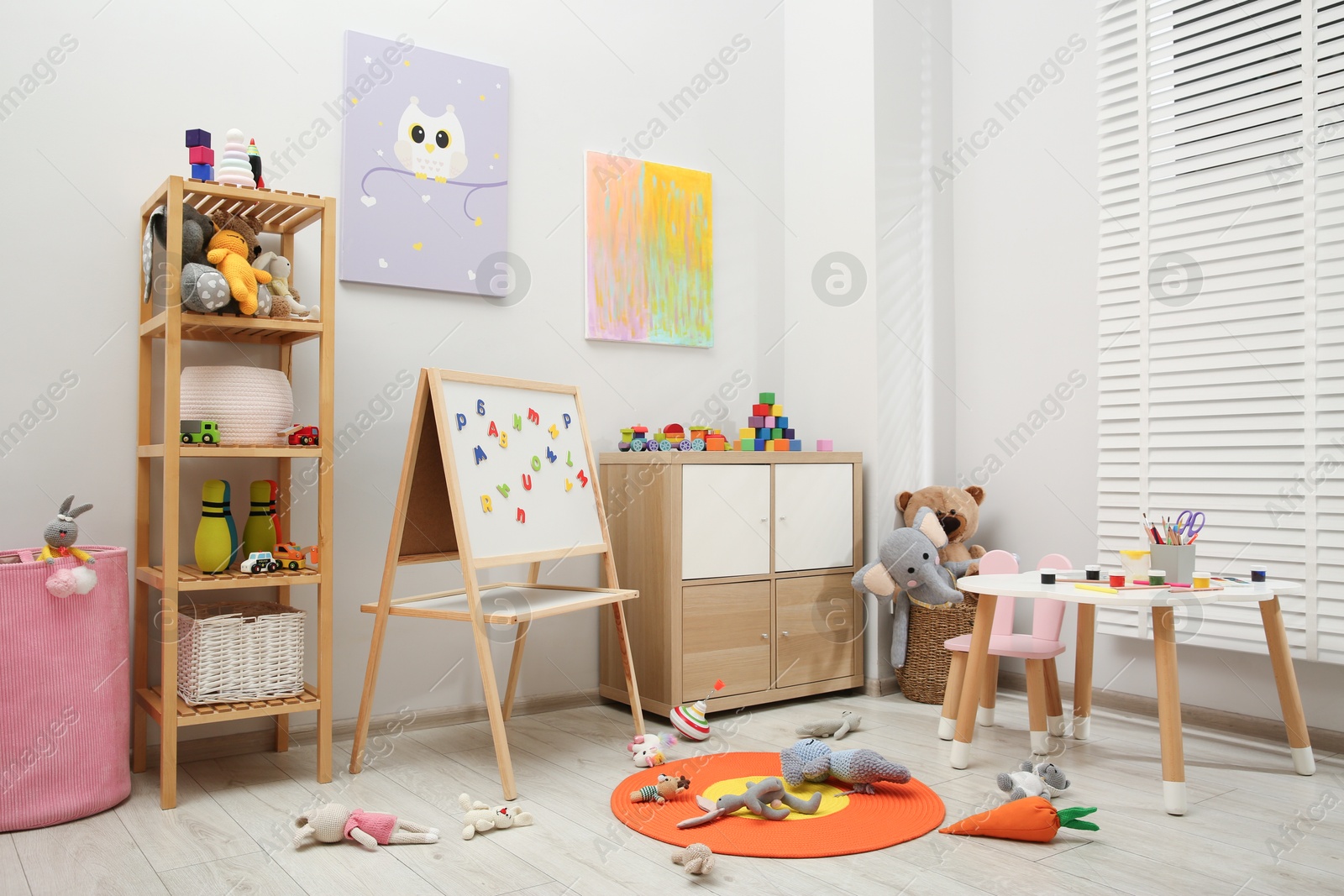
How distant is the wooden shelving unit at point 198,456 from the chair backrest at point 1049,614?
1924mm

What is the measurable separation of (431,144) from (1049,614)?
2282 mm

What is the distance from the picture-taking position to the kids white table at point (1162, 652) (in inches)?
81.5

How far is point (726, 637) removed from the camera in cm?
298

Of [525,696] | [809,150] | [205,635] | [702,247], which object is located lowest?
[525,696]

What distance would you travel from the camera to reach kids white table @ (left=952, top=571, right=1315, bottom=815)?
2070 mm

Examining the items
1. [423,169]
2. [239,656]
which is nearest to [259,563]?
[239,656]

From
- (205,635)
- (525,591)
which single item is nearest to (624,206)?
(525,591)

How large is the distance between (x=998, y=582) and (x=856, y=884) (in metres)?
0.89

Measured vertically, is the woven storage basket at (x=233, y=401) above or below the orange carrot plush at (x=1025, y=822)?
above

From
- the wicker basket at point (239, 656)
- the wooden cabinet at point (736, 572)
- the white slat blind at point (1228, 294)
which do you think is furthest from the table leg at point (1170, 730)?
the wicker basket at point (239, 656)

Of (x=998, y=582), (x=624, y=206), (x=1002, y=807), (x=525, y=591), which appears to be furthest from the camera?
(x=624, y=206)

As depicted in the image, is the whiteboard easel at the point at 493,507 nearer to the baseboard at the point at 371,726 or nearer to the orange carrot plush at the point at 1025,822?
the baseboard at the point at 371,726

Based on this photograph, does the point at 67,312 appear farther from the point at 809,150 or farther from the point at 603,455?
the point at 809,150

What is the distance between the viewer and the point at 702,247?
137 inches
